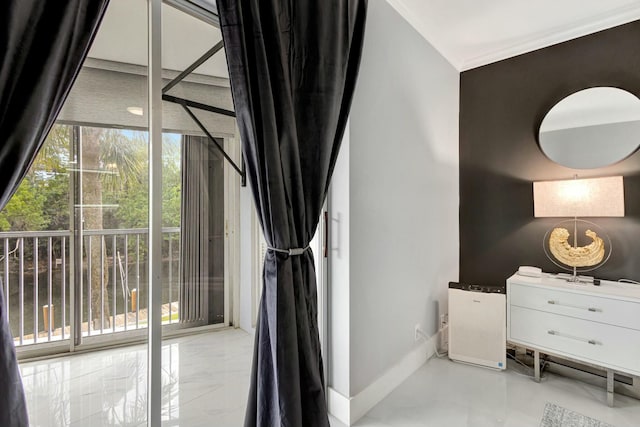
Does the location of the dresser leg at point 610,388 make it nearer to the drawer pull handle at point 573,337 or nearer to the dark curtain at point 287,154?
the drawer pull handle at point 573,337

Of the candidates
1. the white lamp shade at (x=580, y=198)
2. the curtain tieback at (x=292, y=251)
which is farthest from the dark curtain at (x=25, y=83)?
the white lamp shade at (x=580, y=198)

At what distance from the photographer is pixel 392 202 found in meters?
2.16

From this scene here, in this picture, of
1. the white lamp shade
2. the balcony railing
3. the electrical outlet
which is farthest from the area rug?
the balcony railing

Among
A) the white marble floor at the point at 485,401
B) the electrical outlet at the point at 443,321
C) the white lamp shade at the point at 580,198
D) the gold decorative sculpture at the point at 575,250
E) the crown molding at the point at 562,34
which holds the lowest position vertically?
the white marble floor at the point at 485,401

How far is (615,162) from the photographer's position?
2328 millimetres

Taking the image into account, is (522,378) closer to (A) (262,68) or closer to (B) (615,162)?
(B) (615,162)

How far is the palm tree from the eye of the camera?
4.12ft

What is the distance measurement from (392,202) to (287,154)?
1.02 m

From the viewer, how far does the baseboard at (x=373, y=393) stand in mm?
1816

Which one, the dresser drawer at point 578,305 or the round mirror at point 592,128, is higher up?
the round mirror at point 592,128

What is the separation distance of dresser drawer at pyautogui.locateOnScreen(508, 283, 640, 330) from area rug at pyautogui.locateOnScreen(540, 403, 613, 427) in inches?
21.9

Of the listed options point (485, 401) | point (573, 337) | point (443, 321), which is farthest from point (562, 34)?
point (485, 401)

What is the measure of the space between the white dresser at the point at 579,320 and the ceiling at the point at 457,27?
186 cm

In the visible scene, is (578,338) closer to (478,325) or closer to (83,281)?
(478,325)
